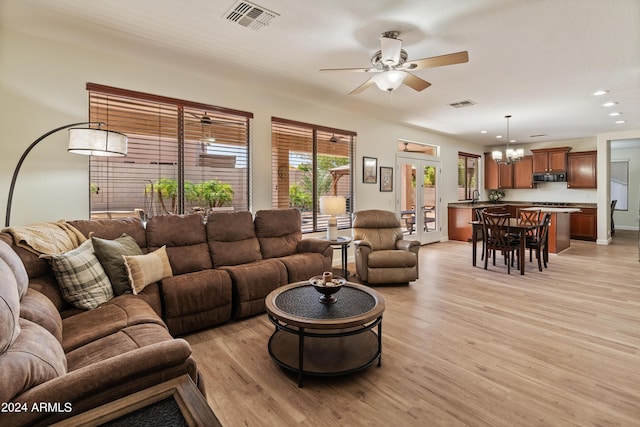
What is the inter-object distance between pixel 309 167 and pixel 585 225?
24.8ft

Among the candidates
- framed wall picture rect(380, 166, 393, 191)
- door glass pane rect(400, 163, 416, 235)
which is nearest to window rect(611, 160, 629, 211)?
door glass pane rect(400, 163, 416, 235)

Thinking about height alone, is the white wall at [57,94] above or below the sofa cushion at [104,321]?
above

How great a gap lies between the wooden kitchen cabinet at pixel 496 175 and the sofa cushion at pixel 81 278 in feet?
33.1

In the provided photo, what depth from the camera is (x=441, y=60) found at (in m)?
2.53

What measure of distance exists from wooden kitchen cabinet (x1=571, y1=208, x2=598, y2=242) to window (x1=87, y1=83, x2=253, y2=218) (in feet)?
28.0

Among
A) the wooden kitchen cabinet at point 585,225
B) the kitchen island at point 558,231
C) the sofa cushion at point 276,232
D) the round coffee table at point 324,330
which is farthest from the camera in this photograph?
the wooden kitchen cabinet at point 585,225

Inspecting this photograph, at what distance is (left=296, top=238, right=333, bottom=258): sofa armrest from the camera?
3908 mm

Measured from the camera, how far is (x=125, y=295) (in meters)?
2.48

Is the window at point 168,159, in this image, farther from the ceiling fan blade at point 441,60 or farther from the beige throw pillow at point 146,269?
the ceiling fan blade at point 441,60

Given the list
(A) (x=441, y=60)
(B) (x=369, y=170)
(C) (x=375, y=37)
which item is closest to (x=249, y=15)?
(C) (x=375, y=37)

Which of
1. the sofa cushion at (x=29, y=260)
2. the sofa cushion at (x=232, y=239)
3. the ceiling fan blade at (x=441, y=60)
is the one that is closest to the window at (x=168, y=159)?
the sofa cushion at (x=232, y=239)

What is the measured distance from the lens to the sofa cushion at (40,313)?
5.23ft

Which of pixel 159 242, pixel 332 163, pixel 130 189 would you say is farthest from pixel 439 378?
pixel 332 163

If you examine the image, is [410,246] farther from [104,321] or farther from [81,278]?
[81,278]
